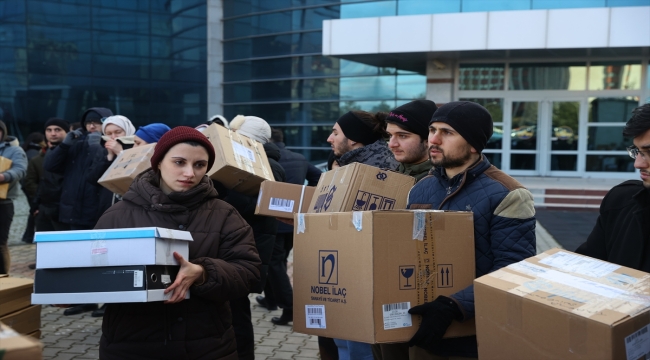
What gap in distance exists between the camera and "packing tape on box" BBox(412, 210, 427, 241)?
2.37 metres

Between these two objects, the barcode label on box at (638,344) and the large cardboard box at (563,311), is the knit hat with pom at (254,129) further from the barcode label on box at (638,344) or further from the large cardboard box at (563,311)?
the barcode label on box at (638,344)

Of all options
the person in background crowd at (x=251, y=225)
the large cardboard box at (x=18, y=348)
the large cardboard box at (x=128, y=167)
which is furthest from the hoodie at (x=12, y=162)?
the large cardboard box at (x=18, y=348)

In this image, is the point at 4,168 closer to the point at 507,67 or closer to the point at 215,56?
the point at 507,67

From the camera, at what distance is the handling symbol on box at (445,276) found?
2.44m

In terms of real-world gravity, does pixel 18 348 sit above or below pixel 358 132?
below

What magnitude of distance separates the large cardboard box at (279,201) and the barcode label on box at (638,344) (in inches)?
92.9

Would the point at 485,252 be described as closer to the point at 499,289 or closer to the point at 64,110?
the point at 499,289

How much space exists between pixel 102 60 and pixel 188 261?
23.0 meters

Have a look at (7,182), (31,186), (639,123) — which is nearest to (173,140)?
(639,123)

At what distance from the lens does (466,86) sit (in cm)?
1841

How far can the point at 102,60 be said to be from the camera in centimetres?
2344

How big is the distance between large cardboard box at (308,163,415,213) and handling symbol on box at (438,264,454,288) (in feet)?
1.73

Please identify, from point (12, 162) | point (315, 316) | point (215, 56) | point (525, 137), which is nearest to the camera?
point (315, 316)

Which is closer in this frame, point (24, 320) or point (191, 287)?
point (191, 287)
